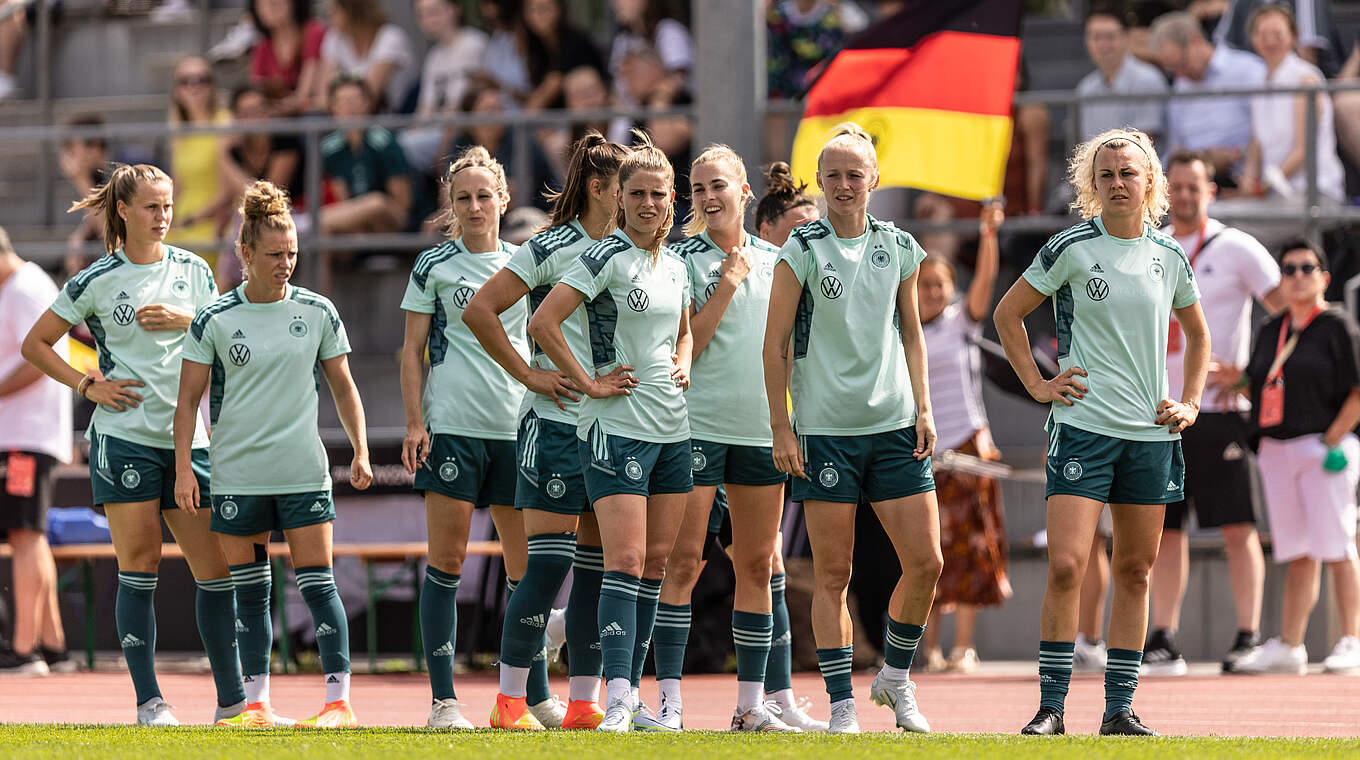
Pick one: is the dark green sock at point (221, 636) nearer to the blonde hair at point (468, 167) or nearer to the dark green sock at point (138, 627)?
the dark green sock at point (138, 627)

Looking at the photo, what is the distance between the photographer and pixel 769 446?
7.15 metres

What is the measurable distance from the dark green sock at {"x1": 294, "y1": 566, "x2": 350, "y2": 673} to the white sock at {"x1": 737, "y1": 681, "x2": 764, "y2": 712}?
1518 mm

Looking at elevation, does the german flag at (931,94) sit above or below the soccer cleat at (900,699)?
above

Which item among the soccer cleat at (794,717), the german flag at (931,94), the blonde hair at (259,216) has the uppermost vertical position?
the german flag at (931,94)

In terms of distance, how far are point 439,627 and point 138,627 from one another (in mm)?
1292

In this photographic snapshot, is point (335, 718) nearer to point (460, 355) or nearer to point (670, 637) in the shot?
point (670, 637)

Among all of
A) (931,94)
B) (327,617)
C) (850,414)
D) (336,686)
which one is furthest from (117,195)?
(931,94)

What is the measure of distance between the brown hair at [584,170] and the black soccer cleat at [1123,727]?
8.64ft

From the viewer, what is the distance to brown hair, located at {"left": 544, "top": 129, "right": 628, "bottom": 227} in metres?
7.19

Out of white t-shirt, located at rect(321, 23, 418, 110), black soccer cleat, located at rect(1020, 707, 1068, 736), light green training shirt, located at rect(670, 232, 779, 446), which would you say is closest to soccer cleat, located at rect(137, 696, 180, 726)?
light green training shirt, located at rect(670, 232, 779, 446)

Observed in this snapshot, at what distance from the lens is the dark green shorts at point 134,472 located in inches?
300

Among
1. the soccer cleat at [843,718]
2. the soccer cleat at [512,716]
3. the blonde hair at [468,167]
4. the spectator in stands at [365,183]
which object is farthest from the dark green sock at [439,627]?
the spectator in stands at [365,183]

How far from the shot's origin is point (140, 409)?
25.2 ft

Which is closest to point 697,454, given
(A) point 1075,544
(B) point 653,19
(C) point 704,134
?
(A) point 1075,544
